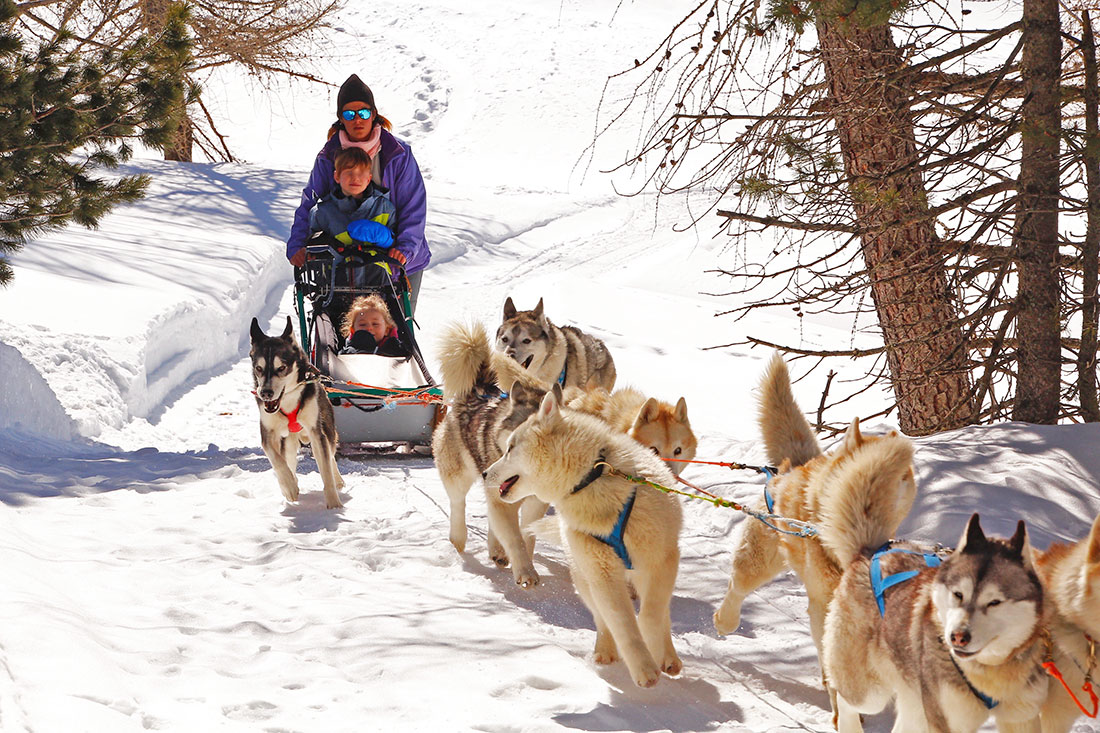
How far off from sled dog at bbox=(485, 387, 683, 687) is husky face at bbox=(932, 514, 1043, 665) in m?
1.14

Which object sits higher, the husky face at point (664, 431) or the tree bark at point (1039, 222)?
the tree bark at point (1039, 222)

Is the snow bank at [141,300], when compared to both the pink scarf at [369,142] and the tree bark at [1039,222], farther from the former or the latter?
the tree bark at [1039,222]

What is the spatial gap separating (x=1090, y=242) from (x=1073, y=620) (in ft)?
9.58

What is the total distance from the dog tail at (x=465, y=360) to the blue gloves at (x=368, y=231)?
2.57 metres

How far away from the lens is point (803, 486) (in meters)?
3.15

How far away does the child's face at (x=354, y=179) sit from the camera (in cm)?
700

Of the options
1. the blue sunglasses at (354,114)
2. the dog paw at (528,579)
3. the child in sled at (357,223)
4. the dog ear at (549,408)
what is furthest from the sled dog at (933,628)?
the blue sunglasses at (354,114)

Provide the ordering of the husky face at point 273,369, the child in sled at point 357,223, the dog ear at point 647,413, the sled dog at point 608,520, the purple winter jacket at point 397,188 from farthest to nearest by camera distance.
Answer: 1. the purple winter jacket at point 397,188
2. the child in sled at point 357,223
3. the husky face at point 273,369
4. the dog ear at point 647,413
5. the sled dog at point 608,520

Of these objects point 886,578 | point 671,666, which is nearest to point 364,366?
point 671,666

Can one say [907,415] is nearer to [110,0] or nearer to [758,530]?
[758,530]

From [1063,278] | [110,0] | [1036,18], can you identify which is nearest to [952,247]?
[1063,278]

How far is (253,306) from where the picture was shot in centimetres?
1305

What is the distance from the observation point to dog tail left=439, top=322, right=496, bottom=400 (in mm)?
4523

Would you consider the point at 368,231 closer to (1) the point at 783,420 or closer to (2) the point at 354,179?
(2) the point at 354,179
